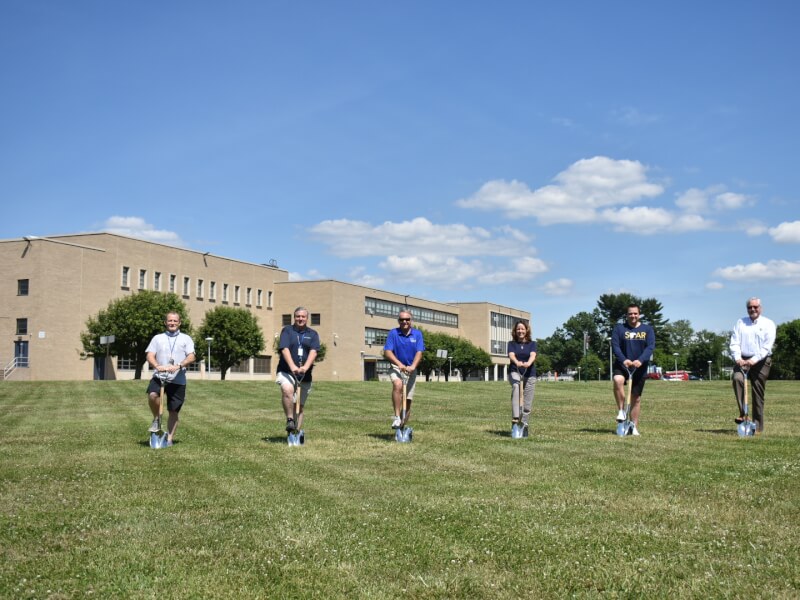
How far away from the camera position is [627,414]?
13.5 meters

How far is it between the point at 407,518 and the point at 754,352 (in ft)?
29.5

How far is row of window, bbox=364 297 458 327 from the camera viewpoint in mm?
108688

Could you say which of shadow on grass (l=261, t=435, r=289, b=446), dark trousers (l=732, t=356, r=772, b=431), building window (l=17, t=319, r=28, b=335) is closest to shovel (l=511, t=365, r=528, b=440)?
dark trousers (l=732, t=356, r=772, b=431)

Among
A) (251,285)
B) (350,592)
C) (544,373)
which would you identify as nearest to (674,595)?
(350,592)

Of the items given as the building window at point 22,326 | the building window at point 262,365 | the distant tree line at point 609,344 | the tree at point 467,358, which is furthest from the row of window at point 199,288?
the distant tree line at point 609,344

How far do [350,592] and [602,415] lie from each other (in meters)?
16.3

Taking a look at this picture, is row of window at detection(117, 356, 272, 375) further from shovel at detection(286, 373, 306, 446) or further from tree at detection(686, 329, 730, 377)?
tree at detection(686, 329, 730, 377)

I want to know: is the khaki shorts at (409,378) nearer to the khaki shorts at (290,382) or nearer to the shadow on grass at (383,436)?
the shadow on grass at (383,436)

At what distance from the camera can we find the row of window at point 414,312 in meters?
109

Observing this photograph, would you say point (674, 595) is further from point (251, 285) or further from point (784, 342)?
point (784, 342)

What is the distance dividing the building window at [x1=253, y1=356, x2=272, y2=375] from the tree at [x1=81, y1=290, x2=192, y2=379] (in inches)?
1022

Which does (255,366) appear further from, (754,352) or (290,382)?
(754,352)

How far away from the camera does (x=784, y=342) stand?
106m

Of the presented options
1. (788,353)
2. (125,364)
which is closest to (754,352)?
(125,364)
